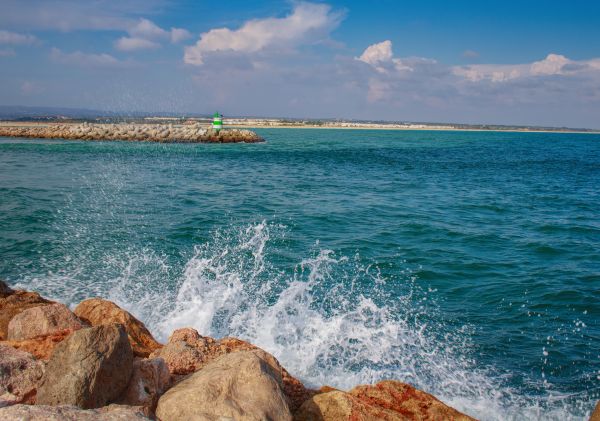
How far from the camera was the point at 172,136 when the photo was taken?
55500mm

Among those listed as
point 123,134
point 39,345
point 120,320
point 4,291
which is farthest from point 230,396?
point 123,134

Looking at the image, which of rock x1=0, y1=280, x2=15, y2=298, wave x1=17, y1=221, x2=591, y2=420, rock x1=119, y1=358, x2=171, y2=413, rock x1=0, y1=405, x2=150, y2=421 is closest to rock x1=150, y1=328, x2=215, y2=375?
rock x1=119, y1=358, x2=171, y2=413

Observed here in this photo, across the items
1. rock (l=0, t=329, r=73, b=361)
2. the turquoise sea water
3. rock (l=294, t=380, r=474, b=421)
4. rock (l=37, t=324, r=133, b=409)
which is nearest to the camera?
rock (l=37, t=324, r=133, b=409)

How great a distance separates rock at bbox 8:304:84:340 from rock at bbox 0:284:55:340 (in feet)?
1.73

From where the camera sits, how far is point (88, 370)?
3641 millimetres

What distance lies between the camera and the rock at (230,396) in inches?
135

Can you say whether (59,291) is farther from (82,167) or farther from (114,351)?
(82,167)

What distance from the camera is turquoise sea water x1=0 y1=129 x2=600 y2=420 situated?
22.6ft

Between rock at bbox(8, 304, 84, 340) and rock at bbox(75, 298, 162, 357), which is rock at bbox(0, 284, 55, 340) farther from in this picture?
rock at bbox(75, 298, 162, 357)

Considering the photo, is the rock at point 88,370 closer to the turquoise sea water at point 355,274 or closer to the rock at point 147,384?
the rock at point 147,384

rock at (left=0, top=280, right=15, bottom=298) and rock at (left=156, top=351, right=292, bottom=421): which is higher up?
rock at (left=156, top=351, right=292, bottom=421)

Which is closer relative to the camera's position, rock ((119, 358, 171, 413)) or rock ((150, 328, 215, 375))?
rock ((119, 358, 171, 413))

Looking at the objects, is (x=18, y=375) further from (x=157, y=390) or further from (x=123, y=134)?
(x=123, y=134)

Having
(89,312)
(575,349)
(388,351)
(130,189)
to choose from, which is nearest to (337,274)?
(388,351)
